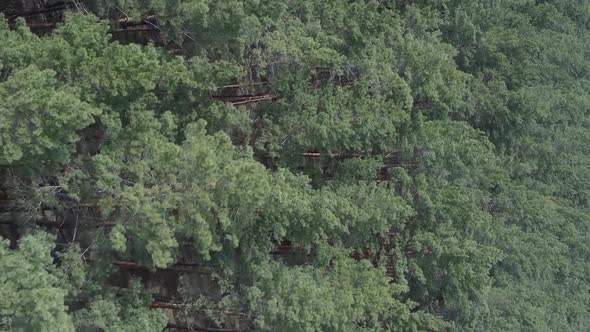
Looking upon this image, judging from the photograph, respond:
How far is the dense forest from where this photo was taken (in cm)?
1612

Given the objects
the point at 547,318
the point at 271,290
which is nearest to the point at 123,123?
the point at 271,290

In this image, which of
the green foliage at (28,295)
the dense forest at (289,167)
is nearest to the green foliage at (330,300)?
the dense forest at (289,167)

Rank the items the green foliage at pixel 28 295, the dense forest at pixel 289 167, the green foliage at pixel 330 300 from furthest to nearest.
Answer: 1. the green foliage at pixel 330 300
2. the dense forest at pixel 289 167
3. the green foliage at pixel 28 295

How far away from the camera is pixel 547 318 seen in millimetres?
29984

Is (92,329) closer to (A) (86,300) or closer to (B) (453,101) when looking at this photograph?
(A) (86,300)

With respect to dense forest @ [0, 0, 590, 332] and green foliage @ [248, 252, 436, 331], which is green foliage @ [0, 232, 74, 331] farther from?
green foliage @ [248, 252, 436, 331]

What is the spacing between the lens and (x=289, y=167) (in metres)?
24.5

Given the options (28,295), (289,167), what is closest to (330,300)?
(289,167)

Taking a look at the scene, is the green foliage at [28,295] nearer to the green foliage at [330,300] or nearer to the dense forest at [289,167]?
the dense forest at [289,167]

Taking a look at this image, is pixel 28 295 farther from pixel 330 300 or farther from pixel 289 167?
pixel 289 167

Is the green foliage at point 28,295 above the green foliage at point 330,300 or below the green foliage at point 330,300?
above

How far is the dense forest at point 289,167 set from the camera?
16.1 metres

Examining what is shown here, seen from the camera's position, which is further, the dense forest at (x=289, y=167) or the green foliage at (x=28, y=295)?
the dense forest at (x=289, y=167)

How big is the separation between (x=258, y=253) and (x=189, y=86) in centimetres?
624
